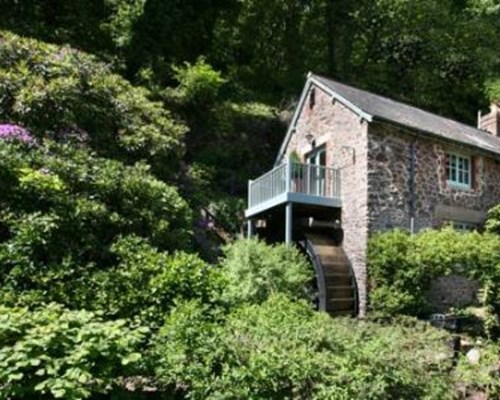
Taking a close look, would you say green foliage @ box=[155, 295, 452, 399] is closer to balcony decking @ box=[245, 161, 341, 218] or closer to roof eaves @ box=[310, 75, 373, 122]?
balcony decking @ box=[245, 161, 341, 218]

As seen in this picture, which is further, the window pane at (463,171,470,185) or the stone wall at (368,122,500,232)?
the window pane at (463,171,470,185)

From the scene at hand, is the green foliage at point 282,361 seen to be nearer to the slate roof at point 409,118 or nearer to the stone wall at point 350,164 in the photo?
the stone wall at point 350,164

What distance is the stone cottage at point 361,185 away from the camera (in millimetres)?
13008

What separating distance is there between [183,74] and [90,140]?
9.87 meters

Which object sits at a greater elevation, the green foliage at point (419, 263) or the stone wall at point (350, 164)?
the stone wall at point (350, 164)

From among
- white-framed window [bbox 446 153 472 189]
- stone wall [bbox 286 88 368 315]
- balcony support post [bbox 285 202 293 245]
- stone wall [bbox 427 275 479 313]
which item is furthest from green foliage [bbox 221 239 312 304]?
white-framed window [bbox 446 153 472 189]

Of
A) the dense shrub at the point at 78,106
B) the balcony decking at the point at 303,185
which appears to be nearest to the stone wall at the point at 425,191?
the balcony decking at the point at 303,185

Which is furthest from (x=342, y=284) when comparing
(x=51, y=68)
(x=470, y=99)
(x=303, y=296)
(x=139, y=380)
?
(x=470, y=99)

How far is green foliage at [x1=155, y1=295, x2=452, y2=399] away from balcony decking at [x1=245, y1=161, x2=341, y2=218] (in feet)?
21.9

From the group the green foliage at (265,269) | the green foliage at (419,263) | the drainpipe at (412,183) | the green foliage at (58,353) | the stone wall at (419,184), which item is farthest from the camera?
the drainpipe at (412,183)

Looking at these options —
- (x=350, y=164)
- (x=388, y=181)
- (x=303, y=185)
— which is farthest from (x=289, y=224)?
(x=388, y=181)

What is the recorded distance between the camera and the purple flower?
8.48 meters

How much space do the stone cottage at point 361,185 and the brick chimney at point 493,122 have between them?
4543mm

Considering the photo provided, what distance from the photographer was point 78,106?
34.9 ft
